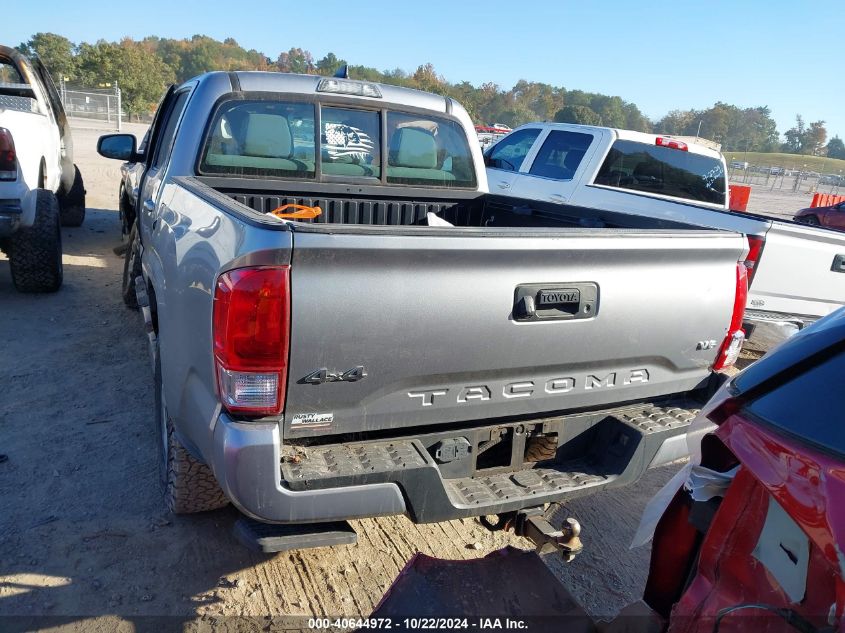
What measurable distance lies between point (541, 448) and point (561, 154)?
18.8 ft

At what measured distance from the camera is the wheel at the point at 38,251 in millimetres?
6059

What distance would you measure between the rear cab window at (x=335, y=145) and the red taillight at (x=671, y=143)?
12.7ft

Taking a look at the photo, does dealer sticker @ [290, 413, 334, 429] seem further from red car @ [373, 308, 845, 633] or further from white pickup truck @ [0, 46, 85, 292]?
white pickup truck @ [0, 46, 85, 292]

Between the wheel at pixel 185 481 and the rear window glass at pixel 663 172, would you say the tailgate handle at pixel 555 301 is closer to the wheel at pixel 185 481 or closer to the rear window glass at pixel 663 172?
the wheel at pixel 185 481

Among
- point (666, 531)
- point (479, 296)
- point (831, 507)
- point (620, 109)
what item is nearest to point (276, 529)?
point (479, 296)

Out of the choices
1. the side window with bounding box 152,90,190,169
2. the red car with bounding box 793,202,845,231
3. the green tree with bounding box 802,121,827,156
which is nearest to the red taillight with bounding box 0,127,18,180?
the side window with bounding box 152,90,190,169

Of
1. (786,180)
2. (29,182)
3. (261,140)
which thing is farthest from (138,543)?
(786,180)

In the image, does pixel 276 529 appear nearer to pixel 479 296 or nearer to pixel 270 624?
pixel 270 624

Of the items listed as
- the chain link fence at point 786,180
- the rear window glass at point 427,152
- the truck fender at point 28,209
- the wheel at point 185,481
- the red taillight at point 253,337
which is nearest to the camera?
the red taillight at point 253,337

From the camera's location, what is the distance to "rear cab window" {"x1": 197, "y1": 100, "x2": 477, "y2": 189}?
12.5 feet

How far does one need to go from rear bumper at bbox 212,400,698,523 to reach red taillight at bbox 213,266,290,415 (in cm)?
9

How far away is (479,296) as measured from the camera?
2.28m

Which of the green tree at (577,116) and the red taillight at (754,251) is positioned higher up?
the green tree at (577,116)

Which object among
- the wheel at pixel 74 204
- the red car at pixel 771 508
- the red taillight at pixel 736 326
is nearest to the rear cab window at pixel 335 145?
the red taillight at pixel 736 326
